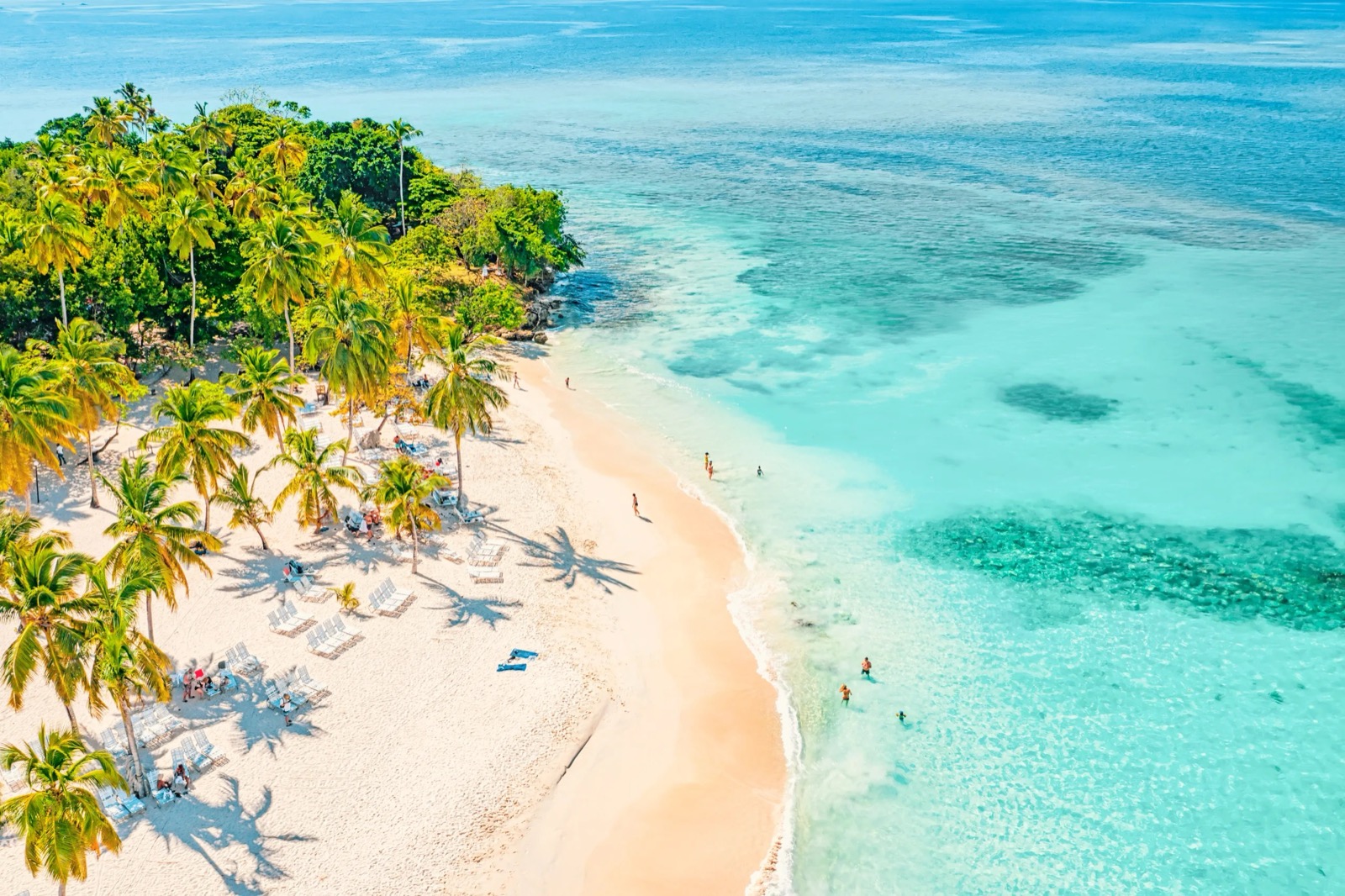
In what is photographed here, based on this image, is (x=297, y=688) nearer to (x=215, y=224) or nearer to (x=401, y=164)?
(x=215, y=224)

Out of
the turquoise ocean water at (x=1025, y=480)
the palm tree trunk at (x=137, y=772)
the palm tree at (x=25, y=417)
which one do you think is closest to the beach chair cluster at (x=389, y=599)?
the palm tree trunk at (x=137, y=772)

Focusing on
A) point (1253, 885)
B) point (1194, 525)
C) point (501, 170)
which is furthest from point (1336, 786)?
point (501, 170)

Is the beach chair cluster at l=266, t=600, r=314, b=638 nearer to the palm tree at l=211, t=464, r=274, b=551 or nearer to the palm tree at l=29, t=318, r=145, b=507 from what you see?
the palm tree at l=211, t=464, r=274, b=551

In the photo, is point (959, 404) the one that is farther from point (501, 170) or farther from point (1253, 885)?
point (501, 170)

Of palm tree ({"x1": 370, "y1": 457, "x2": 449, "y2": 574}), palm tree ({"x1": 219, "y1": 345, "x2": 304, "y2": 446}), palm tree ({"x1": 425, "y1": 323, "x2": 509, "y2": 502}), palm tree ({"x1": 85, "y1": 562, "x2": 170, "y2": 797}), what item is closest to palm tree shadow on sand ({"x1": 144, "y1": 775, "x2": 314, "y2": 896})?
palm tree ({"x1": 85, "y1": 562, "x2": 170, "y2": 797})

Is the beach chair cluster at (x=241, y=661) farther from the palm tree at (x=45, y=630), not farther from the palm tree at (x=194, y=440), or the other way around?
the palm tree at (x=45, y=630)

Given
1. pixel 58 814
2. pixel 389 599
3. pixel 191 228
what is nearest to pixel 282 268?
pixel 191 228
